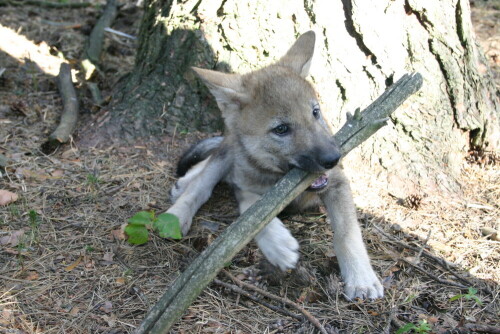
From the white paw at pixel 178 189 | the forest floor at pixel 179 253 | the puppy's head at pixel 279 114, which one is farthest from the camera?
the white paw at pixel 178 189

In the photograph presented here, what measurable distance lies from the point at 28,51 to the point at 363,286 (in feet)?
14.6

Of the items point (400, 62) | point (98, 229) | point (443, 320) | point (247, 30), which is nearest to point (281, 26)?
point (247, 30)

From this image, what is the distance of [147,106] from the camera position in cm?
440

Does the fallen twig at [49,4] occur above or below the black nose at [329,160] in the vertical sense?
above

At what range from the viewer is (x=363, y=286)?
2.88 m

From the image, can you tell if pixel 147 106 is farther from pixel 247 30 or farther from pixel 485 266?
pixel 485 266

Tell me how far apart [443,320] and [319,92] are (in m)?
2.02

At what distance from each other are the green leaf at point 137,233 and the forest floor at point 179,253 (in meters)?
0.09

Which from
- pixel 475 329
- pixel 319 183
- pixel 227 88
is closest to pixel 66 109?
pixel 227 88

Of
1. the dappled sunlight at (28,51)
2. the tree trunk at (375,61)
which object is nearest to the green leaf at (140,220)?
the tree trunk at (375,61)

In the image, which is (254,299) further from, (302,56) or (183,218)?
(302,56)

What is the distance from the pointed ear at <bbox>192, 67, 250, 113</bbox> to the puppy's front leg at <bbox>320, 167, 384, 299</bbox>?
0.80 meters

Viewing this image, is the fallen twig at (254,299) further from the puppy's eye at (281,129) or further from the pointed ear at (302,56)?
the pointed ear at (302,56)

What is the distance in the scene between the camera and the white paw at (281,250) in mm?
2857
